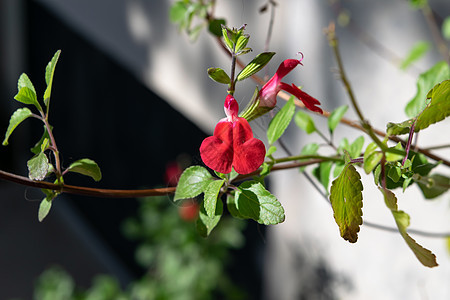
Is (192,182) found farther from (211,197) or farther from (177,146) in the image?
(177,146)

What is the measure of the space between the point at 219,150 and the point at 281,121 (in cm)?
14

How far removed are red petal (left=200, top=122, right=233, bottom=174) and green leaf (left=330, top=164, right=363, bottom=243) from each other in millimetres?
62

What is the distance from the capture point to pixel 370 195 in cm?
98

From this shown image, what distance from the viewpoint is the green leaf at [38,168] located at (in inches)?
12.2

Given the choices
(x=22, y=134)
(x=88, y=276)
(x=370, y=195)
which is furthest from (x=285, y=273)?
(x=22, y=134)

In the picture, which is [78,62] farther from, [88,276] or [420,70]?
[420,70]

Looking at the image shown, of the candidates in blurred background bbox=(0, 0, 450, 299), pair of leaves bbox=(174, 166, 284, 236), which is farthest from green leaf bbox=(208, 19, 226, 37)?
pair of leaves bbox=(174, 166, 284, 236)

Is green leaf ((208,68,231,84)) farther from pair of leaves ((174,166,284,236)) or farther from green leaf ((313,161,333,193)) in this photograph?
green leaf ((313,161,333,193))

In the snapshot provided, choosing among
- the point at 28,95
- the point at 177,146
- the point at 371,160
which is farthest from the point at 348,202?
the point at 177,146

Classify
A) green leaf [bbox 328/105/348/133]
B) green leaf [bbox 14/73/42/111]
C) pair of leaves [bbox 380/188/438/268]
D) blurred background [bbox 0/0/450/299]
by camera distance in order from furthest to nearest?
blurred background [bbox 0/0/450/299]
green leaf [bbox 328/105/348/133]
green leaf [bbox 14/73/42/111]
pair of leaves [bbox 380/188/438/268]

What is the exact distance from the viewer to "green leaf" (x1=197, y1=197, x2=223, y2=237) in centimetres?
35

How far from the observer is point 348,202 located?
277 mm

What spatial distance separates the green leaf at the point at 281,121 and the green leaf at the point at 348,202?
0.11 metres

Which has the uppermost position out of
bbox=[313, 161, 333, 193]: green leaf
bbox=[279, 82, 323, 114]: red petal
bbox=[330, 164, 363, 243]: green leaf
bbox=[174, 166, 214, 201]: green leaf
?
bbox=[279, 82, 323, 114]: red petal
